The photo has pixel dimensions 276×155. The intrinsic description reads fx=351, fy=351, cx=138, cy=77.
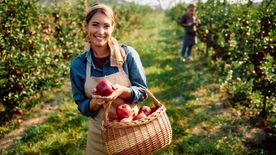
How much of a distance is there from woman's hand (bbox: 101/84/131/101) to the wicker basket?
0.07 meters

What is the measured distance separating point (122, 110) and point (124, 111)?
2cm

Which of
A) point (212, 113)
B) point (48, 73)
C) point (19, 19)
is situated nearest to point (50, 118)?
point (48, 73)

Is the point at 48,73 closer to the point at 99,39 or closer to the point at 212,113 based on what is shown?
the point at 212,113

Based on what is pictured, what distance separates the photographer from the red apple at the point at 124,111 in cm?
251

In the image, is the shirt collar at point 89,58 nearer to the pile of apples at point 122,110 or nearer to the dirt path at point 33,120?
the pile of apples at point 122,110

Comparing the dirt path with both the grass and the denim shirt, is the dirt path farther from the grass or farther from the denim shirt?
the denim shirt

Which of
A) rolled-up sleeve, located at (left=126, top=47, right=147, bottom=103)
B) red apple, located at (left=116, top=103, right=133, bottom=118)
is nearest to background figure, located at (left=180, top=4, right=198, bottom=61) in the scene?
rolled-up sleeve, located at (left=126, top=47, right=147, bottom=103)

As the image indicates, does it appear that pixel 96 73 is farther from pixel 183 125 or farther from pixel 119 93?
pixel 183 125

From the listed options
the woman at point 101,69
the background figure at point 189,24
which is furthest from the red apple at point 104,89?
the background figure at point 189,24

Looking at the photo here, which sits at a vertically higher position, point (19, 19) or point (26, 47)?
point (19, 19)

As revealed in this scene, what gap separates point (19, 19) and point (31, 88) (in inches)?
48.0

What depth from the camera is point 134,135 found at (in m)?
2.39

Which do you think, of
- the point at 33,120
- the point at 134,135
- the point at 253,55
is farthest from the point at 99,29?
the point at 253,55

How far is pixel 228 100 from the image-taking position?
6781 millimetres
